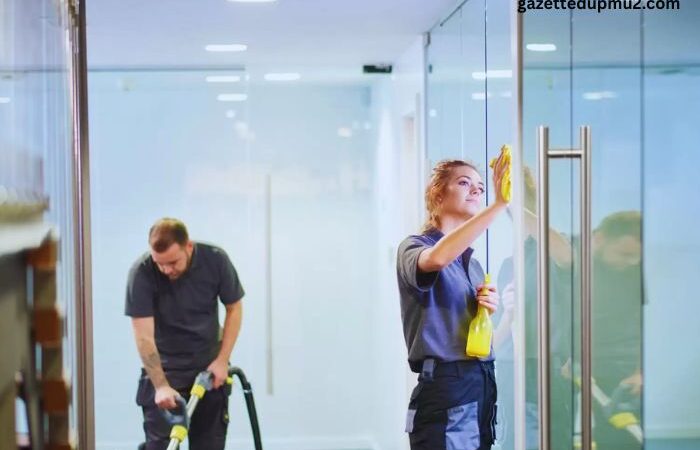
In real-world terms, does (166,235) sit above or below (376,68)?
below

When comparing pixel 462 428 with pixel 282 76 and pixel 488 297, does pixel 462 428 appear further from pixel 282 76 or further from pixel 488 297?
pixel 282 76

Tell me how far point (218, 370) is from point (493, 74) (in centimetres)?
235

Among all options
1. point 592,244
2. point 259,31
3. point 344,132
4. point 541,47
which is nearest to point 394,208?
point 344,132

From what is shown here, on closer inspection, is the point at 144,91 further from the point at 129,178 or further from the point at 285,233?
the point at 285,233

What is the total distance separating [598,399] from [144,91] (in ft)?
12.7

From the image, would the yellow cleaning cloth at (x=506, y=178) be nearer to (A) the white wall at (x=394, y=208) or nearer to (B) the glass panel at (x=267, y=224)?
(A) the white wall at (x=394, y=208)

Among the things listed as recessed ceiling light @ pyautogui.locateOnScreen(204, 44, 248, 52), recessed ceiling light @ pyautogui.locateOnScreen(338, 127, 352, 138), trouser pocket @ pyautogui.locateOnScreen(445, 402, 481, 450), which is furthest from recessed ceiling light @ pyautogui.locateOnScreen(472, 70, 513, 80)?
recessed ceiling light @ pyautogui.locateOnScreen(338, 127, 352, 138)

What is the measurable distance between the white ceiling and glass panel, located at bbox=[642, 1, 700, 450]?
1.79 meters

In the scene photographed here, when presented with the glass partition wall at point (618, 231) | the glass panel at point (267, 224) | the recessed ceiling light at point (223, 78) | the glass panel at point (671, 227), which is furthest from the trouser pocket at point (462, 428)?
the recessed ceiling light at point (223, 78)

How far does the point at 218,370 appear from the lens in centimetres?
535

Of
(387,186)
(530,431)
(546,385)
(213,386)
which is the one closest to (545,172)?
(546,385)

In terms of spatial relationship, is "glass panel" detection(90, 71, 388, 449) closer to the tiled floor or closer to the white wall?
the white wall

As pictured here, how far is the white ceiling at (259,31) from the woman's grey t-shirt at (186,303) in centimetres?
100

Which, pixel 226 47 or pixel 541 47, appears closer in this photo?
pixel 541 47
